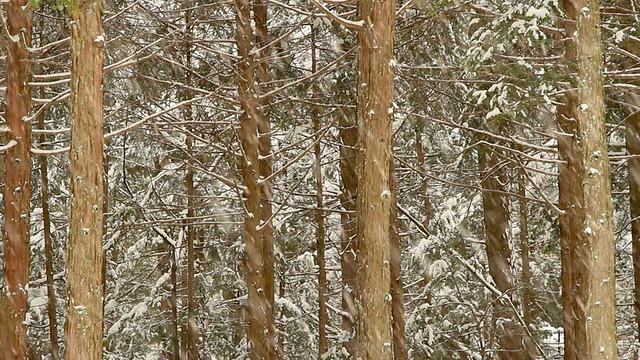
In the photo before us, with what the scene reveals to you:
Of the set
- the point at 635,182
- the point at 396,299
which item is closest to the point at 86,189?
the point at 396,299

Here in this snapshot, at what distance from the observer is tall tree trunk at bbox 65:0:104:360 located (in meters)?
7.32

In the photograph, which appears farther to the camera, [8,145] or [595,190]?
[8,145]

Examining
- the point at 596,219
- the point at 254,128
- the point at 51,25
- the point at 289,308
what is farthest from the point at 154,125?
the point at 289,308

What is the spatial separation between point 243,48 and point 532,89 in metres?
4.29

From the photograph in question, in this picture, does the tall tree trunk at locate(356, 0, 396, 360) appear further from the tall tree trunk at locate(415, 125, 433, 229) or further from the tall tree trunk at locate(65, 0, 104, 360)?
the tall tree trunk at locate(415, 125, 433, 229)

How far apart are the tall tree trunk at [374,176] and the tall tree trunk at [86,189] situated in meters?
2.82

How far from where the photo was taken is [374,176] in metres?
8.17

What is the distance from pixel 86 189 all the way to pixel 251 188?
12.6 ft

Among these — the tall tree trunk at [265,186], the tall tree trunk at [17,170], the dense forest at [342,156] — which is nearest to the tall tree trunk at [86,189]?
the dense forest at [342,156]

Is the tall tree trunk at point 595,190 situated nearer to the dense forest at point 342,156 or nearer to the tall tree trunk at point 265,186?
the dense forest at point 342,156

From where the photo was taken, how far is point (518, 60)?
395 inches

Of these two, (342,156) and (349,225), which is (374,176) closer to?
(342,156)

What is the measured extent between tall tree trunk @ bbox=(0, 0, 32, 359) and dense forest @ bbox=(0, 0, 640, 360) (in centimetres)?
3

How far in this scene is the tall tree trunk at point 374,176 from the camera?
810 cm
